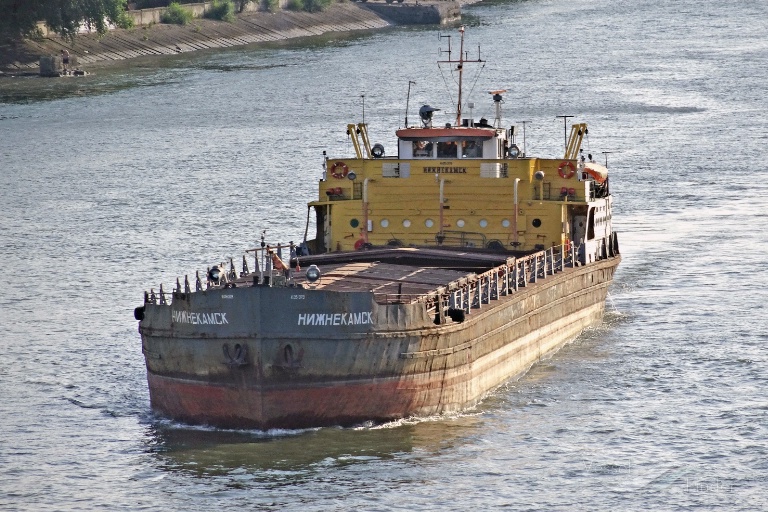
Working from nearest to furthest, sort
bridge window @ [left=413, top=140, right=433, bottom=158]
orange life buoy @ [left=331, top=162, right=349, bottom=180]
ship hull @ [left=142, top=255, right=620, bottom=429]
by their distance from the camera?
ship hull @ [left=142, top=255, right=620, bottom=429], bridge window @ [left=413, top=140, right=433, bottom=158], orange life buoy @ [left=331, top=162, right=349, bottom=180]

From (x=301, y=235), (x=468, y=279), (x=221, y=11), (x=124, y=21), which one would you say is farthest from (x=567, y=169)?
(x=221, y=11)

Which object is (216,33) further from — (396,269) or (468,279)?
(468,279)

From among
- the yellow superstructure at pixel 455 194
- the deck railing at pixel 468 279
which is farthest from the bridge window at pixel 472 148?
the deck railing at pixel 468 279

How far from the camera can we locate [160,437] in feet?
112

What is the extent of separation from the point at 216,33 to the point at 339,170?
100 meters

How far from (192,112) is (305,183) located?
27986mm

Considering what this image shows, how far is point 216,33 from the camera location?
142 m

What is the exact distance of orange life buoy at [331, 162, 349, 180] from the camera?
4466 cm

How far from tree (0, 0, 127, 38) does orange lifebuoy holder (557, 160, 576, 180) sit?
82218 mm

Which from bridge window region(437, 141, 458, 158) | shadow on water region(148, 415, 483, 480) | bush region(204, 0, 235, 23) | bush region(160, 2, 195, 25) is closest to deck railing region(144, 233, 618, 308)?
shadow on water region(148, 415, 483, 480)

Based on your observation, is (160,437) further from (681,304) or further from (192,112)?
(192,112)

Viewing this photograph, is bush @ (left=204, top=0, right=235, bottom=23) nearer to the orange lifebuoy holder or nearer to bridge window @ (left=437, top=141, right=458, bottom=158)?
bridge window @ (left=437, top=141, right=458, bottom=158)

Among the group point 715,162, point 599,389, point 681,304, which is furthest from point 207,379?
point 715,162

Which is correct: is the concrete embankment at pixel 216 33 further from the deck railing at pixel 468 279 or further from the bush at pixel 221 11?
the deck railing at pixel 468 279
